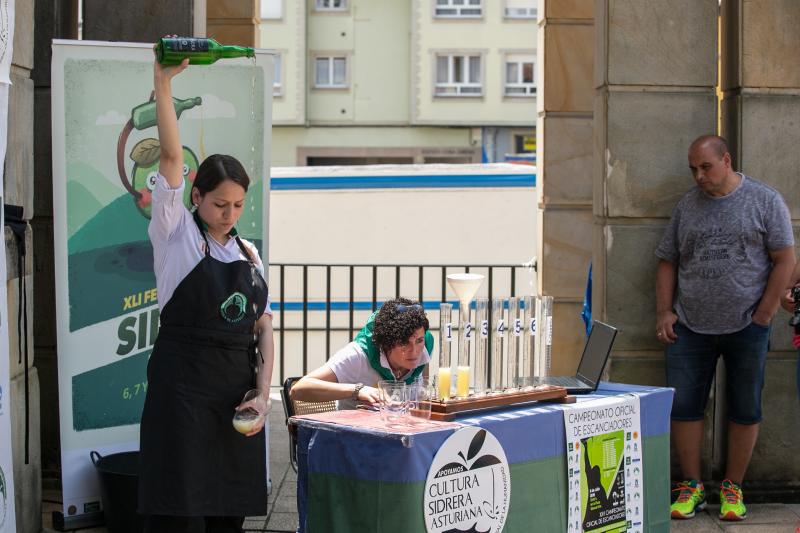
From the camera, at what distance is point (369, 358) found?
4.50 meters

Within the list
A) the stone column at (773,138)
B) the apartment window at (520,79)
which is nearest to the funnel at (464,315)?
the stone column at (773,138)

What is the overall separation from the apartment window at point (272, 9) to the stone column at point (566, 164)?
93.4 ft

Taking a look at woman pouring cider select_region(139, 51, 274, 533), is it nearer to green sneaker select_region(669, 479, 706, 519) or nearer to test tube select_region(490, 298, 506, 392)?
test tube select_region(490, 298, 506, 392)

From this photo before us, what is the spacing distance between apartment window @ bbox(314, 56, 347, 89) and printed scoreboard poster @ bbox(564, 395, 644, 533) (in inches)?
1332

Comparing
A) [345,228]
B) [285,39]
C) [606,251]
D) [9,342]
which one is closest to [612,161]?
[606,251]

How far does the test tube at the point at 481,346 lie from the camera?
431cm

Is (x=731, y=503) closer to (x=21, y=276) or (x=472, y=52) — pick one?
(x=21, y=276)

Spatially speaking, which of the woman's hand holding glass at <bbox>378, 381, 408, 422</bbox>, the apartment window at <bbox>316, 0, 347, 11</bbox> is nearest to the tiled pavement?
the woman's hand holding glass at <bbox>378, 381, 408, 422</bbox>

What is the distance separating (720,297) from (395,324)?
2022mm

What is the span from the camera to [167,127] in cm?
387

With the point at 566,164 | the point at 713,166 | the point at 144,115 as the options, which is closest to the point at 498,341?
the point at 713,166

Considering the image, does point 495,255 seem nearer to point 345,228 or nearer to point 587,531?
point 345,228

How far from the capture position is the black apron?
3.99 metres

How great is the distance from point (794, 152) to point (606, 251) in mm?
1104
